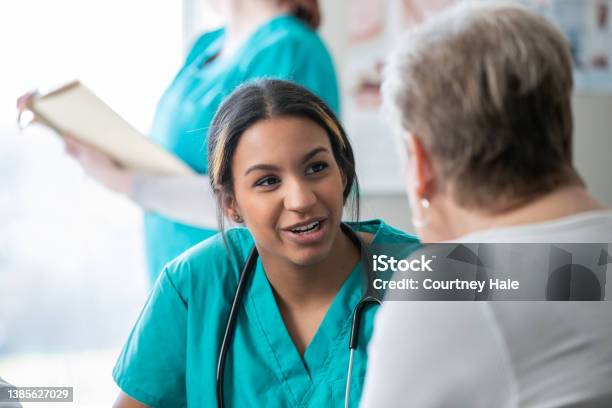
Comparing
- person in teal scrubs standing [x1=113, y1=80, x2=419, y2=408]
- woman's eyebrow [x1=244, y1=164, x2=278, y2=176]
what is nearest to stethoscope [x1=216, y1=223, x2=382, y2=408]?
person in teal scrubs standing [x1=113, y1=80, x2=419, y2=408]

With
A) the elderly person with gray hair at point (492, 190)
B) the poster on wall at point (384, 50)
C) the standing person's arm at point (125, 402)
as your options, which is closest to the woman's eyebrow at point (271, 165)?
the elderly person with gray hair at point (492, 190)

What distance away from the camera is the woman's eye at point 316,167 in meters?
0.66

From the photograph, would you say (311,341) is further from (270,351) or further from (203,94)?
(203,94)

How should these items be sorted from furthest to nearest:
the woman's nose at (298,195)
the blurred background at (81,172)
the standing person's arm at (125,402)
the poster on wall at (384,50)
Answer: the poster on wall at (384,50) → the blurred background at (81,172) → the standing person's arm at (125,402) → the woman's nose at (298,195)

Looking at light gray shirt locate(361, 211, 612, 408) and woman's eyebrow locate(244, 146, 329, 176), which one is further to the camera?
woman's eyebrow locate(244, 146, 329, 176)

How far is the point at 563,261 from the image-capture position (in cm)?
62

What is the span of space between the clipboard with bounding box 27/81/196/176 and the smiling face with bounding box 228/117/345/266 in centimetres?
17

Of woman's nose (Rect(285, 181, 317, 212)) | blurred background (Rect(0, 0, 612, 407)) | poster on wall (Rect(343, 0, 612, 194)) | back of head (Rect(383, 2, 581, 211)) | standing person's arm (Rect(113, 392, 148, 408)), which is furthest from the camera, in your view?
poster on wall (Rect(343, 0, 612, 194))

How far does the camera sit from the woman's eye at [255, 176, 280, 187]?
662mm

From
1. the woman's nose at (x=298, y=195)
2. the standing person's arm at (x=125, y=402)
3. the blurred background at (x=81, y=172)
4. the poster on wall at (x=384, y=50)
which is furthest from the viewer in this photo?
the poster on wall at (x=384, y=50)

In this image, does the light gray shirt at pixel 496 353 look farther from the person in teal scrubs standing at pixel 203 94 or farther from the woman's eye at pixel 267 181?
the person in teal scrubs standing at pixel 203 94

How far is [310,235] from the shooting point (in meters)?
0.69

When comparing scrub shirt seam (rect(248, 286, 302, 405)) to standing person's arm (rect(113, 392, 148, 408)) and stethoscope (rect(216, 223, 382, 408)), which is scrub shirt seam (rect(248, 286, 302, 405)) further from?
standing person's arm (rect(113, 392, 148, 408))

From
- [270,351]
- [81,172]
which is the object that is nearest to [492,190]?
[270,351]
